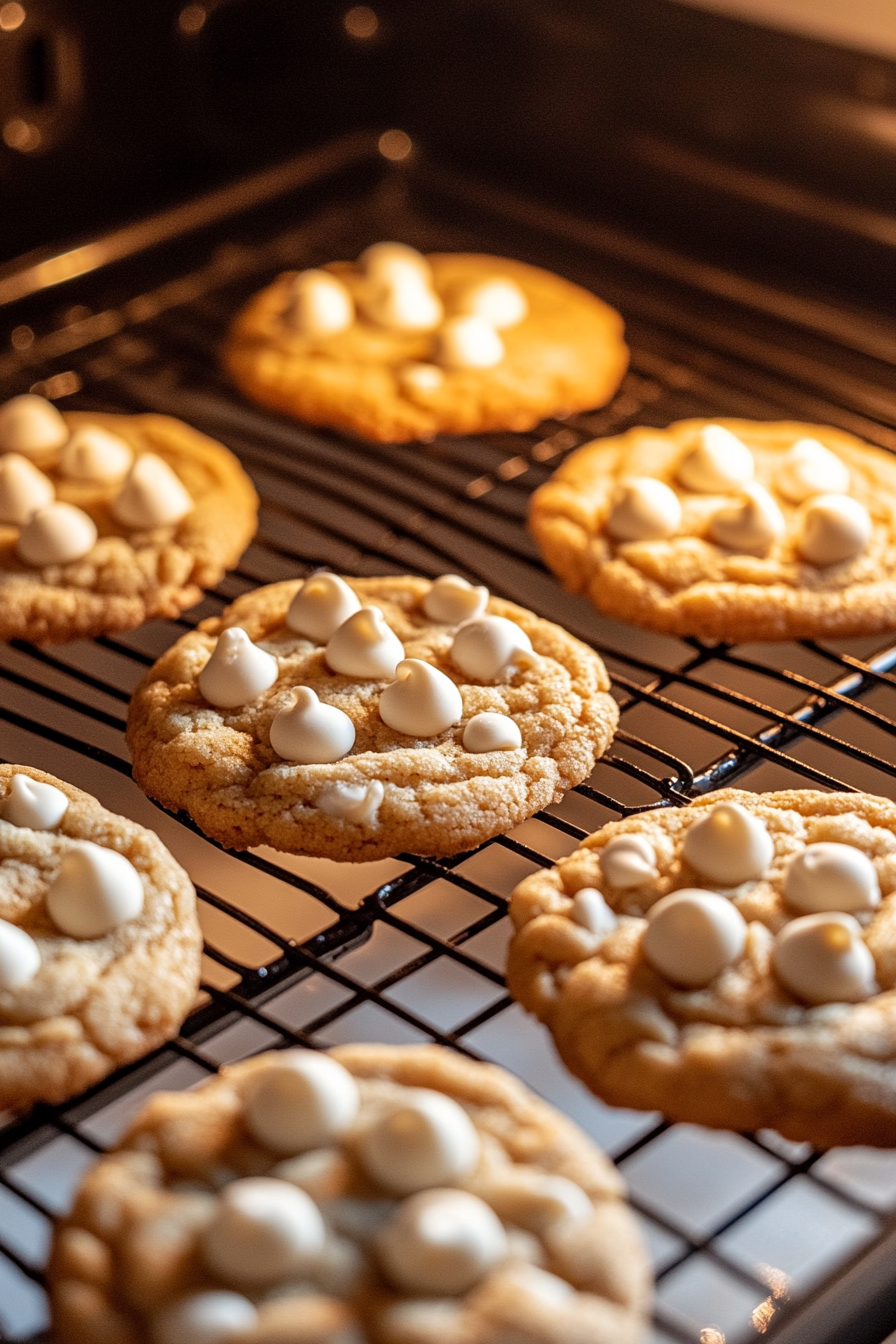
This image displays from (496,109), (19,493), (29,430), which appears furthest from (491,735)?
(496,109)

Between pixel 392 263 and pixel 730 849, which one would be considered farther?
pixel 392 263

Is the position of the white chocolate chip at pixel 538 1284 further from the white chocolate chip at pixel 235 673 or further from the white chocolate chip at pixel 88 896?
the white chocolate chip at pixel 235 673

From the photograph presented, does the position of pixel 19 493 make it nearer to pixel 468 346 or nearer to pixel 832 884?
pixel 468 346

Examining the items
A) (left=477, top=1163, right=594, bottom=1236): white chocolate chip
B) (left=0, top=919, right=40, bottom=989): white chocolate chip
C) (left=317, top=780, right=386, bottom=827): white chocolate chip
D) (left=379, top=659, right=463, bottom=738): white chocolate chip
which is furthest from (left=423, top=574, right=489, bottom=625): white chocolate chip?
(left=477, top=1163, right=594, bottom=1236): white chocolate chip

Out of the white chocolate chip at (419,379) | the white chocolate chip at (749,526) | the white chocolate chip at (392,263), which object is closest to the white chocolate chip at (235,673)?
the white chocolate chip at (749,526)

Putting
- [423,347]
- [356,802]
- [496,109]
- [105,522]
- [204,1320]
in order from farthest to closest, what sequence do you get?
[496,109] < [423,347] < [105,522] < [356,802] < [204,1320]

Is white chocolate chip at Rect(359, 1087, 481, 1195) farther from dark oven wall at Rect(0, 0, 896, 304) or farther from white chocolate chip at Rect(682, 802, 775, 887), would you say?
dark oven wall at Rect(0, 0, 896, 304)

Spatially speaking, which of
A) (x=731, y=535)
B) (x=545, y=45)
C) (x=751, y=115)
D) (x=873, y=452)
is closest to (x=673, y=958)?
(x=731, y=535)
